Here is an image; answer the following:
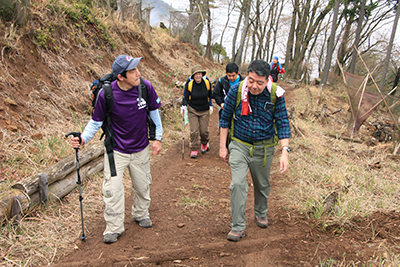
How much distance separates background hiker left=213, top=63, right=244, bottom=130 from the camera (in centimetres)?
585

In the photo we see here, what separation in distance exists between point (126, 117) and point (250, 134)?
1.49m

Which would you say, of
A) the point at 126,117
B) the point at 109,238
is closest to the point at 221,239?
the point at 109,238

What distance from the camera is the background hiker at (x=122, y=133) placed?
317cm

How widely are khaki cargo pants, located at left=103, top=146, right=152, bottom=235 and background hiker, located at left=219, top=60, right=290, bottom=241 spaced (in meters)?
1.07

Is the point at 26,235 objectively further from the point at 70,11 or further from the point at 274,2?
the point at 274,2

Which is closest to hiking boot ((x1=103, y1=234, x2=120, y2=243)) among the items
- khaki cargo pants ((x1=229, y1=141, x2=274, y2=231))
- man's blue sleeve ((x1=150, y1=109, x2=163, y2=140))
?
man's blue sleeve ((x1=150, y1=109, x2=163, y2=140))

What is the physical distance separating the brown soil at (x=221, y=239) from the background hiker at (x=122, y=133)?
0.35 m

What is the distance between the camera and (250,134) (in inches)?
129

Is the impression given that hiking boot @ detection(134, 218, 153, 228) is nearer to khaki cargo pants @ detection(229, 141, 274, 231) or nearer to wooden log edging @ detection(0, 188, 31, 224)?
khaki cargo pants @ detection(229, 141, 274, 231)

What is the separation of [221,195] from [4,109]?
4.37m

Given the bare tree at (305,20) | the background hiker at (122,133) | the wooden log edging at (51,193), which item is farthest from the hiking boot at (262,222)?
the bare tree at (305,20)

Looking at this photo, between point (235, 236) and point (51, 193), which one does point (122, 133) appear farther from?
point (235, 236)

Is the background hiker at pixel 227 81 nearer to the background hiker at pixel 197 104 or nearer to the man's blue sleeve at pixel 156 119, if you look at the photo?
the background hiker at pixel 197 104

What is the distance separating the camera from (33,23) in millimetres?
7328
